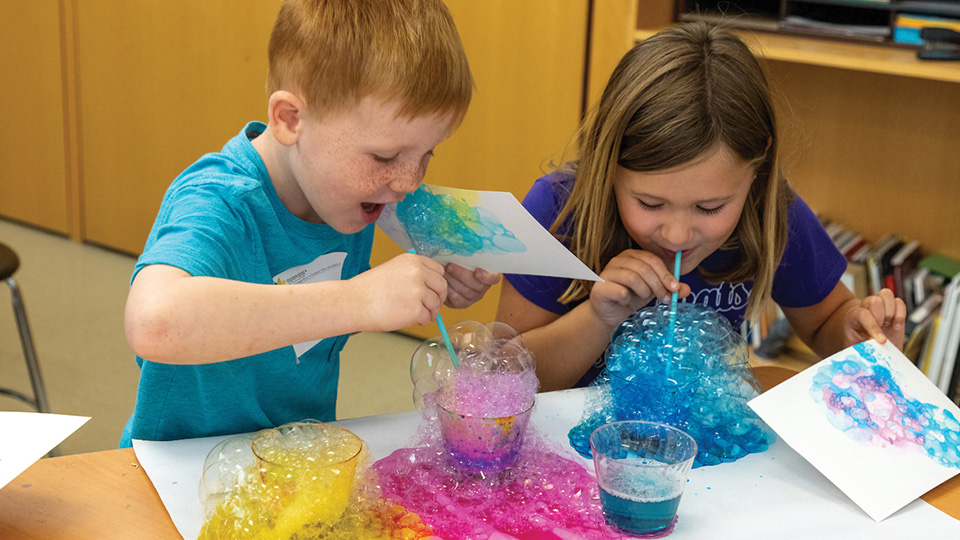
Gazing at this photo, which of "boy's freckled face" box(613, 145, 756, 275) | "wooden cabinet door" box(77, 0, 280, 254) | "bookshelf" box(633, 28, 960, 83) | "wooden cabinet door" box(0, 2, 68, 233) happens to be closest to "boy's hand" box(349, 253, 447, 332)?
"boy's freckled face" box(613, 145, 756, 275)

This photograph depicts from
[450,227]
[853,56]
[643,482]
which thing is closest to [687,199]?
[450,227]

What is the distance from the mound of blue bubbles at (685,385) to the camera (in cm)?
94

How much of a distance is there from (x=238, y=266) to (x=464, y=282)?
0.26 metres

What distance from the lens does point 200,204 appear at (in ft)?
3.05

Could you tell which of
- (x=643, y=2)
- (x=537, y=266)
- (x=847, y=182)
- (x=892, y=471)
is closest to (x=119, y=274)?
(x=643, y=2)

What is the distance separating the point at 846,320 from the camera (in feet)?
4.04

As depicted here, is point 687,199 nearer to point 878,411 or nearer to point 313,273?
point 878,411

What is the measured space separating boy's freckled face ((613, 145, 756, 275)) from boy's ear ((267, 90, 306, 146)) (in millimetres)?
429

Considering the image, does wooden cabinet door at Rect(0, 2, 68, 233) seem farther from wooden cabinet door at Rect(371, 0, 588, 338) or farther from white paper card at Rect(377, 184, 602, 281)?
white paper card at Rect(377, 184, 602, 281)

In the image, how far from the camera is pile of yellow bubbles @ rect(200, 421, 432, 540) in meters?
0.74

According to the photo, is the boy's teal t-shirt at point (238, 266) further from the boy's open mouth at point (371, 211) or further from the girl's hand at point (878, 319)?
the girl's hand at point (878, 319)

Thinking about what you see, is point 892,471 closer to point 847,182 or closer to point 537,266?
point 537,266

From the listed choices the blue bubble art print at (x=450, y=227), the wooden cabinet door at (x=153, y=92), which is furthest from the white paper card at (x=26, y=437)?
the wooden cabinet door at (x=153, y=92)

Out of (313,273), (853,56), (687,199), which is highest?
(853,56)
